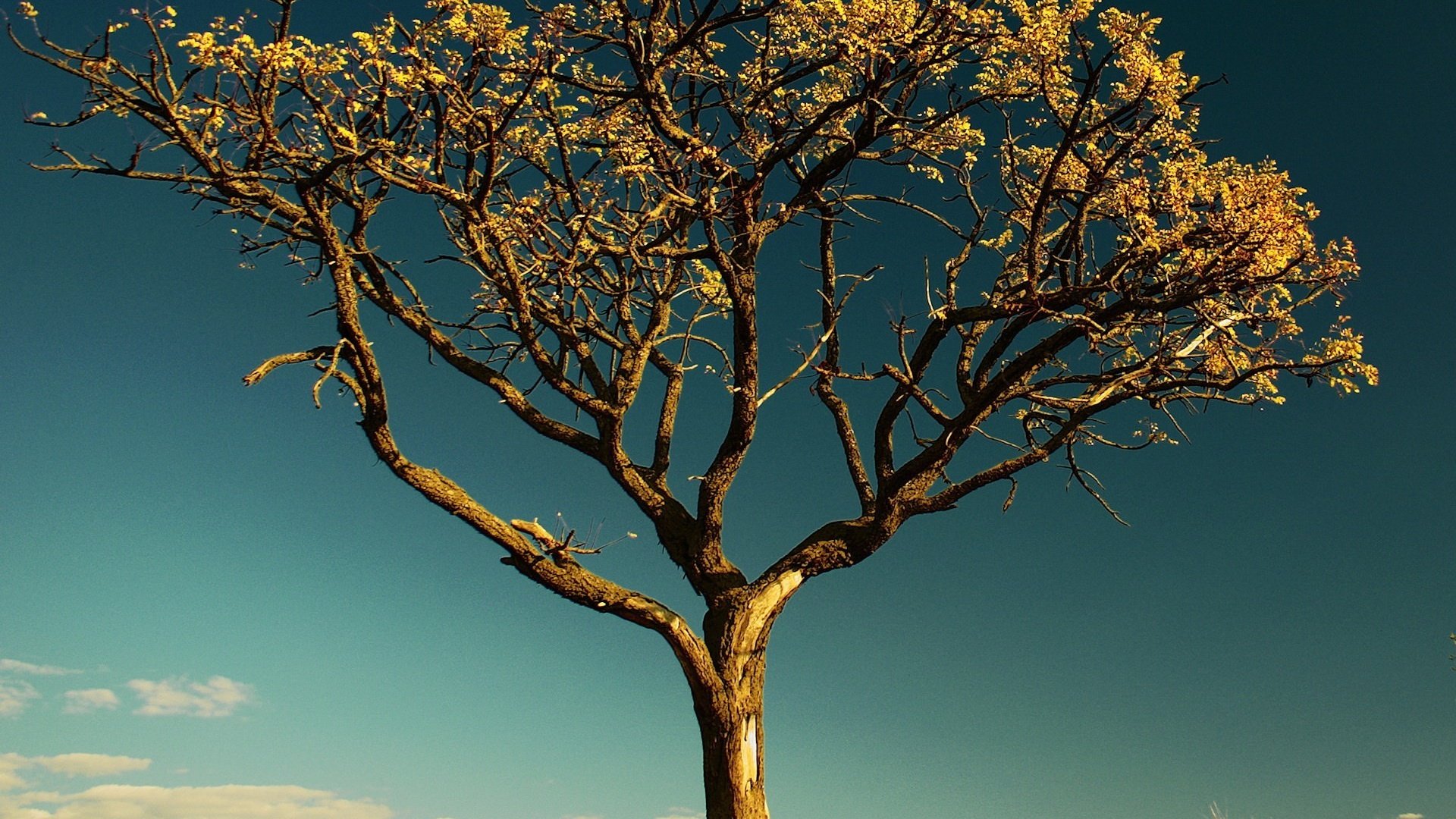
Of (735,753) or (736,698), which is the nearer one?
(735,753)

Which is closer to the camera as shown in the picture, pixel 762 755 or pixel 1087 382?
pixel 762 755

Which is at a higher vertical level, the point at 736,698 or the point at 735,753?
the point at 736,698

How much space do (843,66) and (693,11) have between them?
2.07 m

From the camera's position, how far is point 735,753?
10.3m

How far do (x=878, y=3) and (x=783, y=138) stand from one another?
2055mm

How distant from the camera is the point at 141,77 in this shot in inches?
372

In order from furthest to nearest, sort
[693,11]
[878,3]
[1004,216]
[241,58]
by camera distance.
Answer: [1004,216]
[693,11]
[878,3]
[241,58]

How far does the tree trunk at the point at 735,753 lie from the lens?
10.2 meters

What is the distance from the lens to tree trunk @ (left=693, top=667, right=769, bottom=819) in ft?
33.3

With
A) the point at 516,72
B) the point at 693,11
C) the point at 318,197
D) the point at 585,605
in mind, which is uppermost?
the point at 693,11

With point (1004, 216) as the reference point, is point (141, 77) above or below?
below

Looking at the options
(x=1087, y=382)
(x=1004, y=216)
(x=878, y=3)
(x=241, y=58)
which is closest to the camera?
(x=241, y=58)

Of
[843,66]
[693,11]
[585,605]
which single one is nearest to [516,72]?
[693,11]

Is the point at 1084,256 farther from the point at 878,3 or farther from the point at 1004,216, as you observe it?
the point at 878,3
